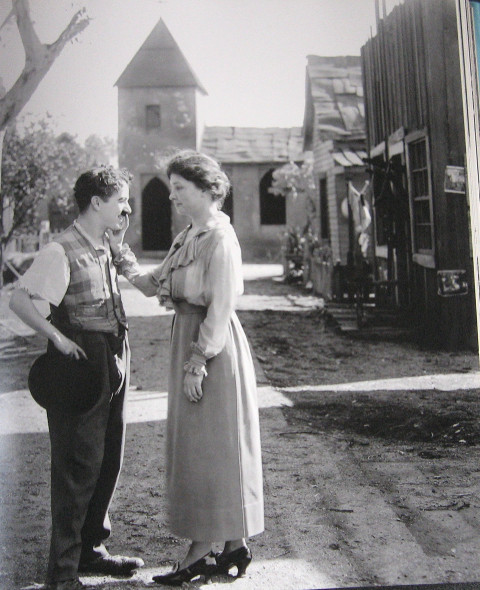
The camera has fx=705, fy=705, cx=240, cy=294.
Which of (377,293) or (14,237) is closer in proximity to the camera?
(14,237)

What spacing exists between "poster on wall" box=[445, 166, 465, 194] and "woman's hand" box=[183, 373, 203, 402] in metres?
1.69

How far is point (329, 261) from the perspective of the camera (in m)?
8.70

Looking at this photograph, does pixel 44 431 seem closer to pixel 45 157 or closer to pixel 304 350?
pixel 45 157

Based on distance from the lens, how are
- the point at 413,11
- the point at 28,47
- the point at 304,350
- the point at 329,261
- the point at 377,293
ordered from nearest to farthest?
1. the point at 28,47
2. the point at 413,11
3. the point at 304,350
4. the point at 377,293
5. the point at 329,261

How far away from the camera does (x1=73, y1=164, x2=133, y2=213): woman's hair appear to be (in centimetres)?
249

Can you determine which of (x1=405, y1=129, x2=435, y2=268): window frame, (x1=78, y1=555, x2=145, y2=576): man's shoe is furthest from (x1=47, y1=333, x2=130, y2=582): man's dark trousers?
(x1=405, y1=129, x2=435, y2=268): window frame

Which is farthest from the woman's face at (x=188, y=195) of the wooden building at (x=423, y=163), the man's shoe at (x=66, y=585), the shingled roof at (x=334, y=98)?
the wooden building at (x=423, y=163)

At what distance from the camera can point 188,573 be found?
8.36 ft

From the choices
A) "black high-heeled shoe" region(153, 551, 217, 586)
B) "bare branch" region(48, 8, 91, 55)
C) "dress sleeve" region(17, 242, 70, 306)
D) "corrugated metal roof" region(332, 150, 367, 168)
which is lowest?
"black high-heeled shoe" region(153, 551, 217, 586)

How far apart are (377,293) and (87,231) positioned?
16.6 feet

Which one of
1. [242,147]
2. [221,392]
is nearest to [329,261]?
[242,147]

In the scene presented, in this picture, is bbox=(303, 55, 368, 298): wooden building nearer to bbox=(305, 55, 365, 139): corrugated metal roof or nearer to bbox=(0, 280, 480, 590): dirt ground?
bbox=(305, 55, 365, 139): corrugated metal roof

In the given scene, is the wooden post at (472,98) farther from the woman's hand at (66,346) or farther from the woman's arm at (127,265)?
the woman's hand at (66,346)

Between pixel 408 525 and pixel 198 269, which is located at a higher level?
pixel 198 269
